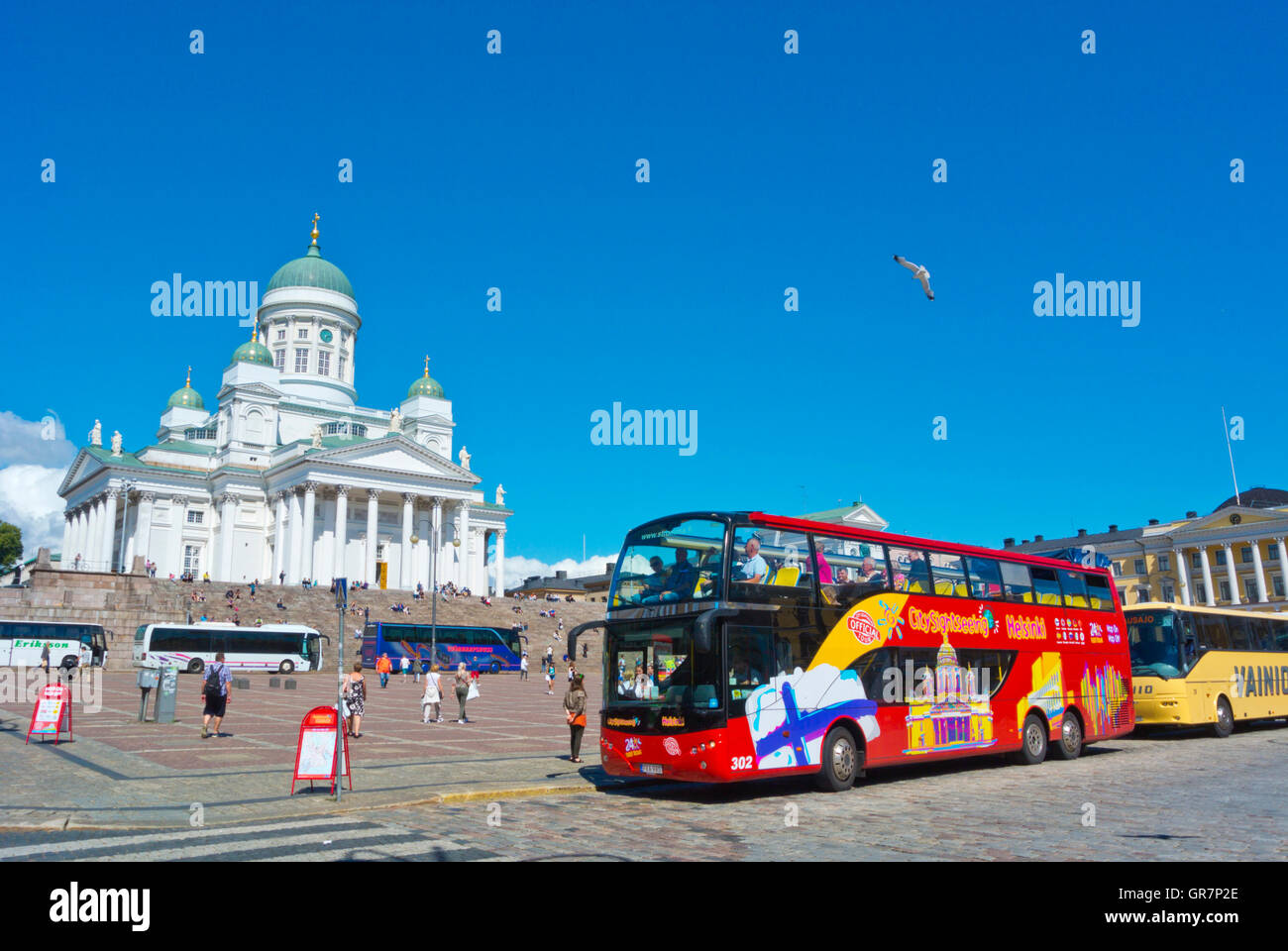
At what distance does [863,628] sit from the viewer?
14789mm

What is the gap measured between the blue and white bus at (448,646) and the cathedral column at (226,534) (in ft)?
92.5

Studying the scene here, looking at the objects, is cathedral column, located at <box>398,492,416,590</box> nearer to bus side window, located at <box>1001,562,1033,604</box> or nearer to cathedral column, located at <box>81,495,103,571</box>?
cathedral column, located at <box>81,495,103,571</box>

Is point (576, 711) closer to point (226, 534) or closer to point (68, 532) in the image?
point (226, 534)

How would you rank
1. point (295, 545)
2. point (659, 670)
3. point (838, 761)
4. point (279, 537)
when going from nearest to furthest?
point (659, 670) < point (838, 761) < point (295, 545) < point (279, 537)

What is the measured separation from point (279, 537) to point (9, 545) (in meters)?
39.3

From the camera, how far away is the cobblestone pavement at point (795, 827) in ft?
29.7

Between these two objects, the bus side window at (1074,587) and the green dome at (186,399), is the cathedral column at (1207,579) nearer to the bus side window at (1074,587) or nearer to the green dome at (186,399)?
the bus side window at (1074,587)

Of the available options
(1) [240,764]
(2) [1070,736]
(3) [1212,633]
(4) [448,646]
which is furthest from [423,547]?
(2) [1070,736]

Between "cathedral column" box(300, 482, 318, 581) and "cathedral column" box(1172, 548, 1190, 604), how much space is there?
76.1 m

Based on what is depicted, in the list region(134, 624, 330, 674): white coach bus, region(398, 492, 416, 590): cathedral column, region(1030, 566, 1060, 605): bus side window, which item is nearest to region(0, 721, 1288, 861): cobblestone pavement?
region(1030, 566, 1060, 605): bus side window

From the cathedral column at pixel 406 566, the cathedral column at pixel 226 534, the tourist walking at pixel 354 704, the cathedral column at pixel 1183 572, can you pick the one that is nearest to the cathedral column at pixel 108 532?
the cathedral column at pixel 226 534

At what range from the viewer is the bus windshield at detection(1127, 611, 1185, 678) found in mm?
23094
